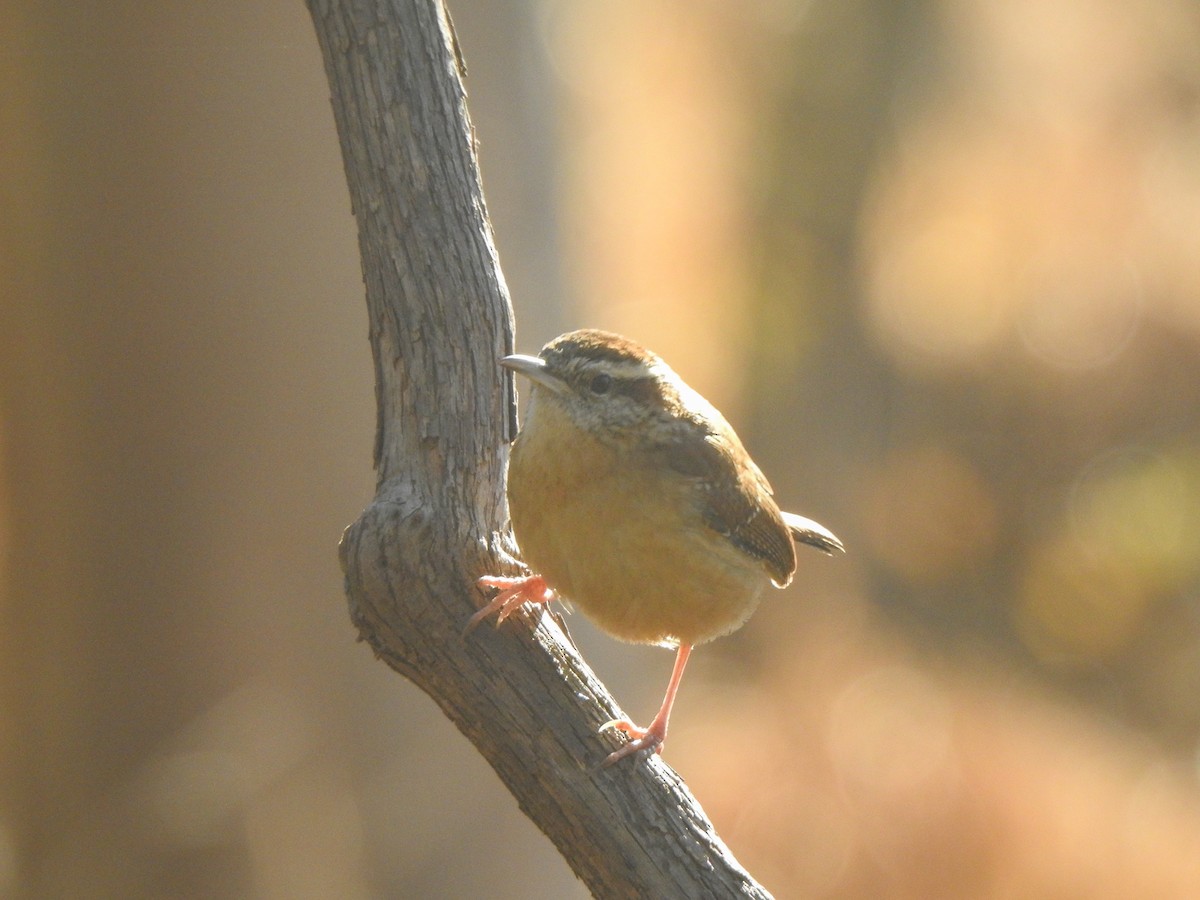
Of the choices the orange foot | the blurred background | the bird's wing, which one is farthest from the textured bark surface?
the blurred background

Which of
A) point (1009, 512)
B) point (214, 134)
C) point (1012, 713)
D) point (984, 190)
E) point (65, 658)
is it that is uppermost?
point (214, 134)

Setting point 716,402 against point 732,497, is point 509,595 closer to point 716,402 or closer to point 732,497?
point 732,497

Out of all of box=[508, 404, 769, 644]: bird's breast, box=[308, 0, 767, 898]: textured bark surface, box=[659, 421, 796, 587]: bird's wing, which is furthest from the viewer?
box=[659, 421, 796, 587]: bird's wing

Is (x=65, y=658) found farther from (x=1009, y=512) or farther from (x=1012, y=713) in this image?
(x=1009, y=512)

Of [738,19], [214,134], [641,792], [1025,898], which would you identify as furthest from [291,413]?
[738,19]

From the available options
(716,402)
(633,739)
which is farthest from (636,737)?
→ (716,402)

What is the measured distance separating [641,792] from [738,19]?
10.7 meters

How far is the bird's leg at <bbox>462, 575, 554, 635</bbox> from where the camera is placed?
9.76ft

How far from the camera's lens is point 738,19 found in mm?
12148

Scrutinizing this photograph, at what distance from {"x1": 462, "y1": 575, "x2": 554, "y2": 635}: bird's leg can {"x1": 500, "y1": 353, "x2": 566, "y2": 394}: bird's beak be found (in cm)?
55

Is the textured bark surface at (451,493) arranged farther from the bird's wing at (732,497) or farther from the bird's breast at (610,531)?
the bird's wing at (732,497)

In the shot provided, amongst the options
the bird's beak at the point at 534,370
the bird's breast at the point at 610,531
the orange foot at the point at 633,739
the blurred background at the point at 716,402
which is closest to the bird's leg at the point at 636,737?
the orange foot at the point at 633,739

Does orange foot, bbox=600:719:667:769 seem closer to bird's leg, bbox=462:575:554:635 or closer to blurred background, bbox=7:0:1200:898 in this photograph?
bird's leg, bbox=462:575:554:635

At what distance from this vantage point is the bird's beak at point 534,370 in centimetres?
320
